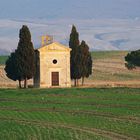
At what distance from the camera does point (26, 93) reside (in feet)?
177

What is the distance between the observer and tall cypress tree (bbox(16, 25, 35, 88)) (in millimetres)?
69812

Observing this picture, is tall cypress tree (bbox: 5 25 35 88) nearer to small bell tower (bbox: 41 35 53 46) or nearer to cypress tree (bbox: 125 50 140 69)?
small bell tower (bbox: 41 35 53 46)

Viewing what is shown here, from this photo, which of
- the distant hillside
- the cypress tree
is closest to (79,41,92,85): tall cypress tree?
the cypress tree

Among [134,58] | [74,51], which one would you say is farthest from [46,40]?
[134,58]

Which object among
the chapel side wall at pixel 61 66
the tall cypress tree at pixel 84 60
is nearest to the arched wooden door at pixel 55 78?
the chapel side wall at pixel 61 66

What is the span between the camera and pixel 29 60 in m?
69.9

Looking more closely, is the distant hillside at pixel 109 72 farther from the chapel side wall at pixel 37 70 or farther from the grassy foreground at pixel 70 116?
the grassy foreground at pixel 70 116

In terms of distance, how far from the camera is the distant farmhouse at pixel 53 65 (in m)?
73.1

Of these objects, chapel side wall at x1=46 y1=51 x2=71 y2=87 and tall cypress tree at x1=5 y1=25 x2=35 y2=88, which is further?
chapel side wall at x1=46 y1=51 x2=71 y2=87

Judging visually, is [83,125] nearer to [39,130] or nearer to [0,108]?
[39,130]

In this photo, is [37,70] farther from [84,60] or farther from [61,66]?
[84,60]

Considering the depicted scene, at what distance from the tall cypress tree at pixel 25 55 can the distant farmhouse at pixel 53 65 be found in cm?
305

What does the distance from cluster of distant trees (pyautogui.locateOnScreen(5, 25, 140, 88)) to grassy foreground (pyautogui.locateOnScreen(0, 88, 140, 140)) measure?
60.3ft

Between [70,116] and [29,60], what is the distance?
36.7 m
